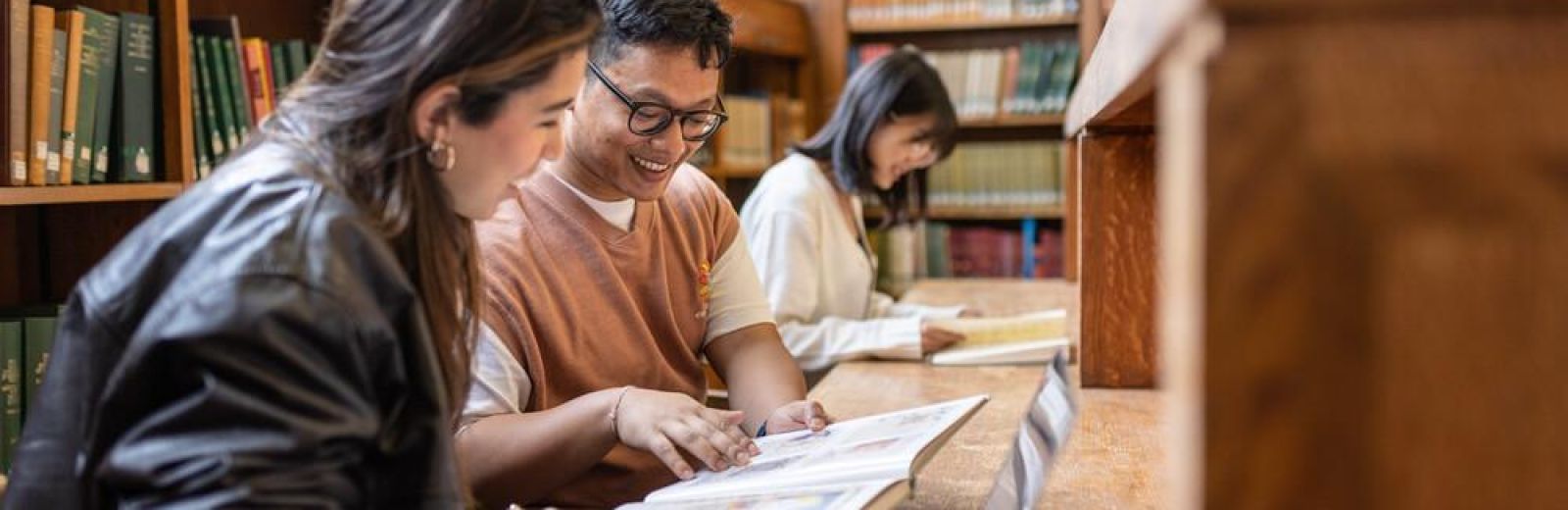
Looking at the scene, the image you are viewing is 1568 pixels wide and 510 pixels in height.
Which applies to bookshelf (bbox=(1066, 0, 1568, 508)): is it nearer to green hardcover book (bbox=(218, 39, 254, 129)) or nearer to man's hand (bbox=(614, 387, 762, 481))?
man's hand (bbox=(614, 387, 762, 481))

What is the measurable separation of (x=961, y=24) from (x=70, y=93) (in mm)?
3084

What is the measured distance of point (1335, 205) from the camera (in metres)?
0.50

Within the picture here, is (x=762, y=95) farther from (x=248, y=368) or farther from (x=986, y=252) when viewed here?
(x=248, y=368)

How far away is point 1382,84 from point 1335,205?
44 mm

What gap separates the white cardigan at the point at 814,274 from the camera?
2410 millimetres

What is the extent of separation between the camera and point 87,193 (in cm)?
194

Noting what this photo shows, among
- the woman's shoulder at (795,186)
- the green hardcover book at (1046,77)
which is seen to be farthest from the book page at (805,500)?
the green hardcover book at (1046,77)

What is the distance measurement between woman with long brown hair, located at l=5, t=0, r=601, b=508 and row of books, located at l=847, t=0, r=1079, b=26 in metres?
3.68

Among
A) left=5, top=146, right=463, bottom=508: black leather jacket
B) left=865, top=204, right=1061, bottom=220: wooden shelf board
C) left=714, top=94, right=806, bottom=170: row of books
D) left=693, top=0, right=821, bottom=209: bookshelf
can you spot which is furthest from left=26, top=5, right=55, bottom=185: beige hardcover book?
left=865, top=204, right=1061, bottom=220: wooden shelf board

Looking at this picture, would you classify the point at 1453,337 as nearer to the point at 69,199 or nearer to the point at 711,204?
the point at 711,204

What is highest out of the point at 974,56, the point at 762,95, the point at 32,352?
the point at 974,56

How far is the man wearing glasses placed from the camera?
1.31 meters

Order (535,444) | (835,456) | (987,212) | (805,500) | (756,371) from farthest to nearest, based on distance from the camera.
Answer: (987,212), (756,371), (535,444), (835,456), (805,500)

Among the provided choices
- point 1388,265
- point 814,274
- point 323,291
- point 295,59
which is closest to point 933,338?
point 814,274
